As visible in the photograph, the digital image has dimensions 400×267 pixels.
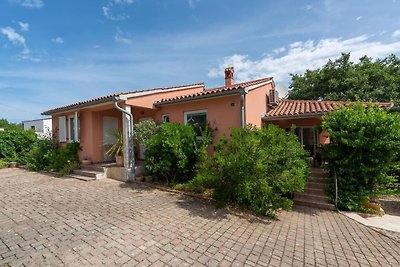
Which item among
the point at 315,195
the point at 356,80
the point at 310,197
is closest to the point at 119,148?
the point at 310,197

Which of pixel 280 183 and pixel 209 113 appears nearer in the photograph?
pixel 280 183

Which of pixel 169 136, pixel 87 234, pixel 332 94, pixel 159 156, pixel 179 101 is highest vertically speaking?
pixel 332 94

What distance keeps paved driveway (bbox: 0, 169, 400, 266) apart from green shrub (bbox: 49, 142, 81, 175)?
4068mm

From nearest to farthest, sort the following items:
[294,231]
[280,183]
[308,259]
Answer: [308,259], [294,231], [280,183]

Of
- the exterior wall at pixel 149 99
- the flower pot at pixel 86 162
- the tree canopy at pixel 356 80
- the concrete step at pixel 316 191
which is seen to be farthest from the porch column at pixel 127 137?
the tree canopy at pixel 356 80

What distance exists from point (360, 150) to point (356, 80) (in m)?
20.4

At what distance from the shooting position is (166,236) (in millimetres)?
4480

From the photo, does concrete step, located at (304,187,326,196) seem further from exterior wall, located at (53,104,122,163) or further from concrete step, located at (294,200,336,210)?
exterior wall, located at (53,104,122,163)

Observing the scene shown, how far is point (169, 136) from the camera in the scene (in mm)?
8188

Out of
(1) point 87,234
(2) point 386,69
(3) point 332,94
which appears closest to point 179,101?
(1) point 87,234

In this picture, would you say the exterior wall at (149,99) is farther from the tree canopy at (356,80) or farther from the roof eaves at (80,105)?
the tree canopy at (356,80)

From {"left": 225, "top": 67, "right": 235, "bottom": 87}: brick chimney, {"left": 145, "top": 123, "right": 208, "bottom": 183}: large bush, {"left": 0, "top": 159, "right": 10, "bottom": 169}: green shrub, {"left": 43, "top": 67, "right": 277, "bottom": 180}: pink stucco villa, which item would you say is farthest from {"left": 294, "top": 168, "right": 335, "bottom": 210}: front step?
{"left": 0, "top": 159, "right": 10, "bottom": 169}: green shrub

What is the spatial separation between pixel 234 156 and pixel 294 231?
240cm

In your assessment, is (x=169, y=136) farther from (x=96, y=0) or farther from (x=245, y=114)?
(x=96, y=0)
